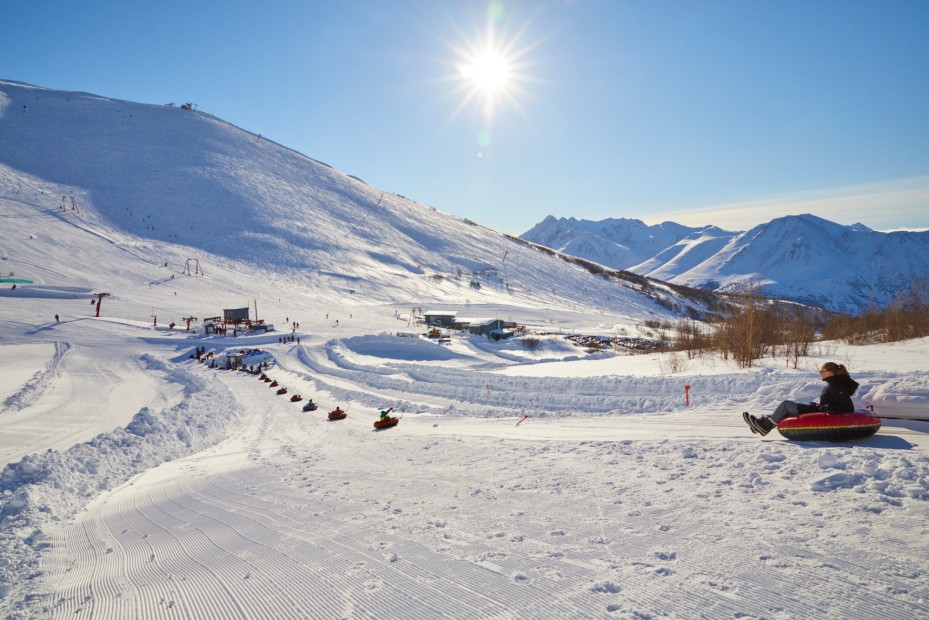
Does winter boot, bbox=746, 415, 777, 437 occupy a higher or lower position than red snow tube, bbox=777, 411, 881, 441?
lower

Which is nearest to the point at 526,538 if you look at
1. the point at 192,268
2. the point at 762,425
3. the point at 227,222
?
the point at 762,425

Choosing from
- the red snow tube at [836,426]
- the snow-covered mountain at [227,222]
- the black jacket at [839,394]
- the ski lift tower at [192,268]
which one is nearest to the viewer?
the red snow tube at [836,426]

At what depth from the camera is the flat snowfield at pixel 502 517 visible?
4227mm

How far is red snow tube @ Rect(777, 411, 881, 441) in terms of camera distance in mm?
7234

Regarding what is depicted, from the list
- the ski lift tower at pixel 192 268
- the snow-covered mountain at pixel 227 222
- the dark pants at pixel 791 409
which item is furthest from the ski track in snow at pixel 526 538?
the ski lift tower at pixel 192 268

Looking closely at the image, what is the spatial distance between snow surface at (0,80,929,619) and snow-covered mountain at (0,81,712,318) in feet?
139

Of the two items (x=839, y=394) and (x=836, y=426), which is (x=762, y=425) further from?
(x=839, y=394)

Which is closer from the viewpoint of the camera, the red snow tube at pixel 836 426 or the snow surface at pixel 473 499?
the snow surface at pixel 473 499

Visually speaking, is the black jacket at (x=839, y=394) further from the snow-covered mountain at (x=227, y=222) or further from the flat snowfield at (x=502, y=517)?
A: the snow-covered mountain at (x=227, y=222)

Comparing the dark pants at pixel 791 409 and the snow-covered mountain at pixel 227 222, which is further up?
the snow-covered mountain at pixel 227 222

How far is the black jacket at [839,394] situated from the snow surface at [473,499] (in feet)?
1.90

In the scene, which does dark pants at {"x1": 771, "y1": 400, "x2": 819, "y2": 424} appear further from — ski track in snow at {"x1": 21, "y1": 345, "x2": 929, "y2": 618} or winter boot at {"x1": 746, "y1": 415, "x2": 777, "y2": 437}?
ski track in snow at {"x1": 21, "y1": 345, "x2": 929, "y2": 618}

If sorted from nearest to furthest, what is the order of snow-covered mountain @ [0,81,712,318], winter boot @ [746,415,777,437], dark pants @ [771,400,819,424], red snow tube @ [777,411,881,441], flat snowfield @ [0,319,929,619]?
flat snowfield @ [0,319,929,619]
red snow tube @ [777,411,881,441]
dark pants @ [771,400,819,424]
winter boot @ [746,415,777,437]
snow-covered mountain @ [0,81,712,318]

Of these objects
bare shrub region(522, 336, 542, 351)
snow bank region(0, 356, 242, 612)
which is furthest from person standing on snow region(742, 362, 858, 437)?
bare shrub region(522, 336, 542, 351)
